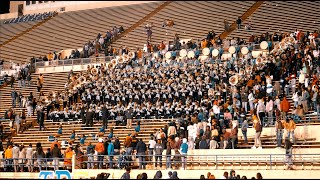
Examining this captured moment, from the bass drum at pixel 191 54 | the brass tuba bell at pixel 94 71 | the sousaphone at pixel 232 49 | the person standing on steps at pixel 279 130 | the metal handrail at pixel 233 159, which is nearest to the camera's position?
the metal handrail at pixel 233 159

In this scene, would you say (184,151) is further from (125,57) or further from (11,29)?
(11,29)

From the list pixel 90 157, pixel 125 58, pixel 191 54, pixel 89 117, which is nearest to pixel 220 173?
pixel 90 157

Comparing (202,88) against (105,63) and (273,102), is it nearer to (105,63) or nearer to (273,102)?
(273,102)

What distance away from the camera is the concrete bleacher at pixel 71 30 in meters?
46.8

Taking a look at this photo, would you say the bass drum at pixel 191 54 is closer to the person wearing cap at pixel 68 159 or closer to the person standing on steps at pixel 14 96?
the person standing on steps at pixel 14 96

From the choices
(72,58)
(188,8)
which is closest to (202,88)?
(72,58)

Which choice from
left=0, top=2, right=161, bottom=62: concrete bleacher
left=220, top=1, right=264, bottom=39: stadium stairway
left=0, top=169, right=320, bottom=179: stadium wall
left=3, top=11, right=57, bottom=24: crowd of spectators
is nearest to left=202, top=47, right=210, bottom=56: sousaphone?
left=220, top=1, right=264, bottom=39: stadium stairway

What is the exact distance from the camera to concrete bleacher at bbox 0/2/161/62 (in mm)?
46844

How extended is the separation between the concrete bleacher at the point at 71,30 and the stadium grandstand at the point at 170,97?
0.18 meters

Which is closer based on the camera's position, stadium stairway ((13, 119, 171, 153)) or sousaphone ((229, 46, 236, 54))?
stadium stairway ((13, 119, 171, 153))

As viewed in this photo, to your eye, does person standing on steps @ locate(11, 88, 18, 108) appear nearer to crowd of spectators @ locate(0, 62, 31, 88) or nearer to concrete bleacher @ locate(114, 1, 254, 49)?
crowd of spectators @ locate(0, 62, 31, 88)

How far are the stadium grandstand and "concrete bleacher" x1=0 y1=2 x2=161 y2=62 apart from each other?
18 cm

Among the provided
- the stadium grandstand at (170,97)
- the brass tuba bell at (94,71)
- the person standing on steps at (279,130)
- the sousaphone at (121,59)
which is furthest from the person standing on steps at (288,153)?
the sousaphone at (121,59)

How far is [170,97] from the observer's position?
2886cm
